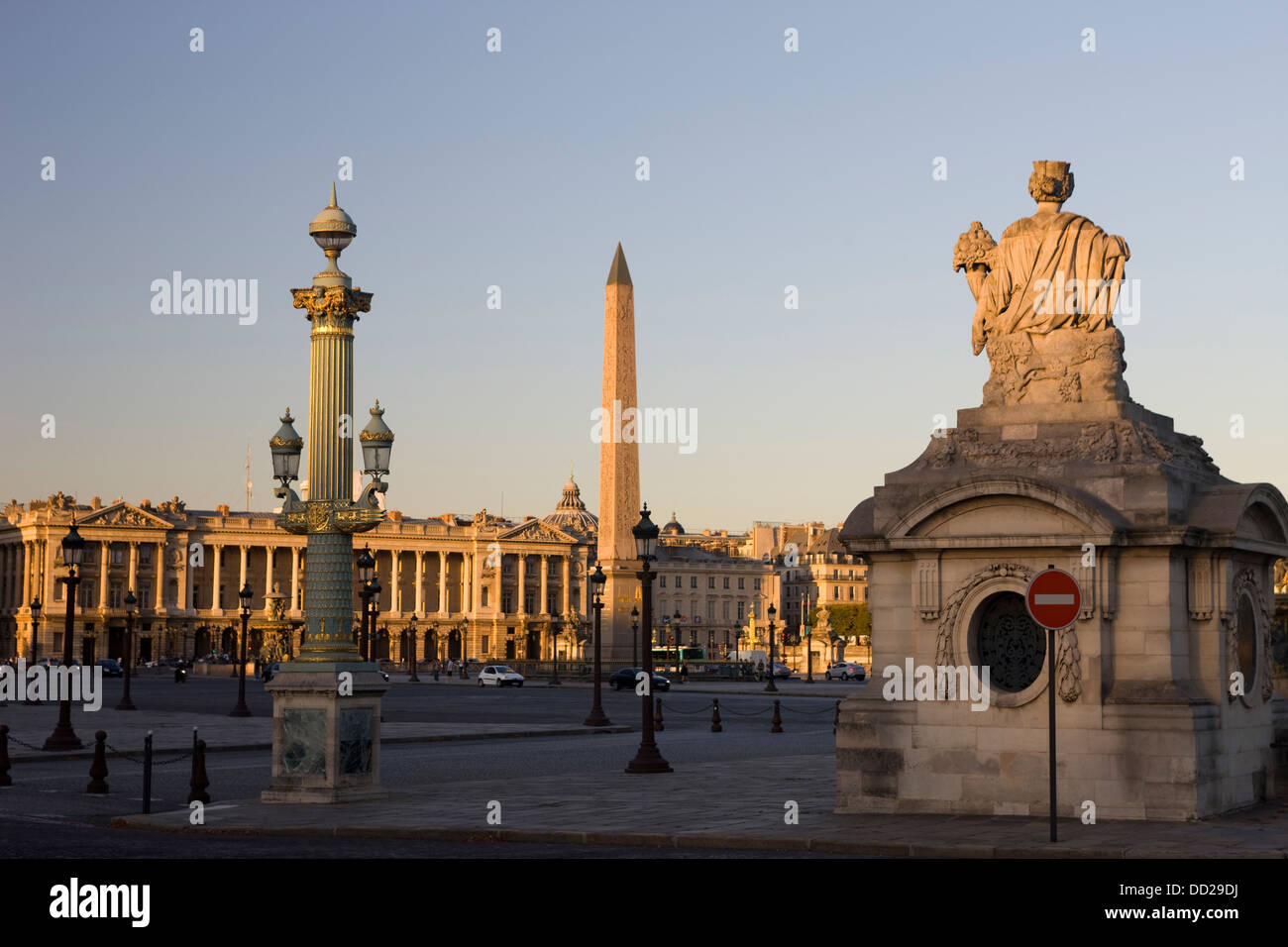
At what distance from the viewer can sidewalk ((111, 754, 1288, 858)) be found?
16219mm

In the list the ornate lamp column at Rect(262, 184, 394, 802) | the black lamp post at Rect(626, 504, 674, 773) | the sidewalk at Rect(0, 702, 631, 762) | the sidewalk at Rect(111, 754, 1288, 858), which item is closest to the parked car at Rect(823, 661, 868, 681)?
the sidewalk at Rect(0, 702, 631, 762)

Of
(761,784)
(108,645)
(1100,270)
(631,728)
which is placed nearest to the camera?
(1100,270)

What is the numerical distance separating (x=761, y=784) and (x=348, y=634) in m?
6.32

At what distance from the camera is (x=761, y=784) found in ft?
81.8

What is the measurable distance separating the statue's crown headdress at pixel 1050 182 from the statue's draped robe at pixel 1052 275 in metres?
0.25

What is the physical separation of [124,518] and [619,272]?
379 ft

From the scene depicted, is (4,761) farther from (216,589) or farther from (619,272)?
(216,589)

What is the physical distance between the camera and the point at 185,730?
1719 inches

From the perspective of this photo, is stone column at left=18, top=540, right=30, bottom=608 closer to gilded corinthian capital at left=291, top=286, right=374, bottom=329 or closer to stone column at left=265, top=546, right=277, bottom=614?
stone column at left=265, top=546, right=277, bottom=614

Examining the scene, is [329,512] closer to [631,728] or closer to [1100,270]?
[1100,270]

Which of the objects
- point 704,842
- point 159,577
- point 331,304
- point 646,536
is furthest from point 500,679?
point 159,577

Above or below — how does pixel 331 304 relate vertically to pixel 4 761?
above

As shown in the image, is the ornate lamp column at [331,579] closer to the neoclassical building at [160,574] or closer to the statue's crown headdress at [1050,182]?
the statue's crown headdress at [1050,182]
